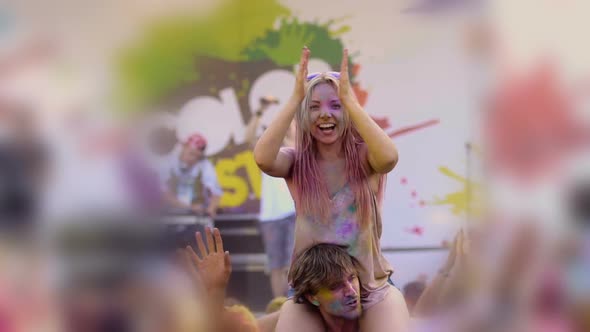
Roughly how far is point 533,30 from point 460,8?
1.40ft

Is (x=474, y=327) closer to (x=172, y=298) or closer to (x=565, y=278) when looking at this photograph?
(x=565, y=278)

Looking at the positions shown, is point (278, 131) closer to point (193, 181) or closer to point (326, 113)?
point (326, 113)

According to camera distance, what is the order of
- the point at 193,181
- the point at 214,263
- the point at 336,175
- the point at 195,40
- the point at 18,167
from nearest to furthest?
the point at 336,175
the point at 214,263
the point at 18,167
the point at 193,181
the point at 195,40

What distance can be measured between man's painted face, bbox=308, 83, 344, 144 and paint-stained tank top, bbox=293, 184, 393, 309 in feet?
0.45

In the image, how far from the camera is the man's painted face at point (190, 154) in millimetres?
4871

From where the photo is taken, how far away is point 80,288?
138 inches

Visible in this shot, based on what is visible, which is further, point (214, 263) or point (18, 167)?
point (18, 167)

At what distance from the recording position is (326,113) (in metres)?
1.99

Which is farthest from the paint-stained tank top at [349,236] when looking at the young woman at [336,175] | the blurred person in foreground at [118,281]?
the blurred person in foreground at [118,281]

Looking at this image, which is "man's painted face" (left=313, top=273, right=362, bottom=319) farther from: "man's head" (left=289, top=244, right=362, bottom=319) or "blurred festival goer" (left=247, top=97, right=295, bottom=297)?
"blurred festival goer" (left=247, top=97, right=295, bottom=297)

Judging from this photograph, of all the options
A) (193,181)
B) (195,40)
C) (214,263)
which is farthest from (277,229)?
(214,263)

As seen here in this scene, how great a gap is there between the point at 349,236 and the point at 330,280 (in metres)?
0.12

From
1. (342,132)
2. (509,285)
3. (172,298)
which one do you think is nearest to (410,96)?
(509,285)

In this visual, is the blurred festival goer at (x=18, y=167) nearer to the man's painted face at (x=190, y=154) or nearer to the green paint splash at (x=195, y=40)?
the green paint splash at (x=195, y=40)
